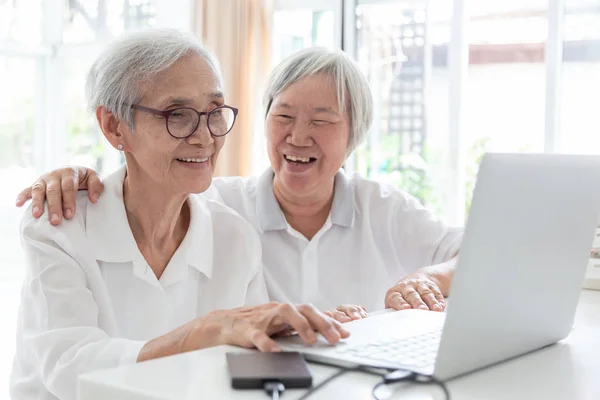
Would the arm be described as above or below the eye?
below

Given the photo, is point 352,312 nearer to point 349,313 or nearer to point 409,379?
point 349,313

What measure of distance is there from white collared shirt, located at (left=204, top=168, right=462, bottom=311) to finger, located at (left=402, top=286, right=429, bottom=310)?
596mm

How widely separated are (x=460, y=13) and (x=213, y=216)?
3.67 m

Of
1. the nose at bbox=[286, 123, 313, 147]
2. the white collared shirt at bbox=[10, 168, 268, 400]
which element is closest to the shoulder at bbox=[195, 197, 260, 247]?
the white collared shirt at bbox=[10, 168, 268, 400]

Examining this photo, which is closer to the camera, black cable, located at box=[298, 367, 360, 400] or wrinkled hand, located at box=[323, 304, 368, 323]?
black cable, located at box=[298, 367, 360, 400]

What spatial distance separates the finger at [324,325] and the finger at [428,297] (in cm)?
56

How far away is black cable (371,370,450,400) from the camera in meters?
0.92

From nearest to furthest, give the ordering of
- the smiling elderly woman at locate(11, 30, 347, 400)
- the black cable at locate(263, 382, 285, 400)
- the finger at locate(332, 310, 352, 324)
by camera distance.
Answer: the black cable at locate(263, 382, 285, 400)
the finger at locate(332, 310, 352, 324)
the smiling elderly woman at locate(11, 30, 347, 400)

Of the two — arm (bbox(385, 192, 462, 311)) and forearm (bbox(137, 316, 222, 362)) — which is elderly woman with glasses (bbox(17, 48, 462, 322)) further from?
forearm (bbox(137, 316, 222, 362))

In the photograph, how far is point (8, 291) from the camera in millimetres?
6102

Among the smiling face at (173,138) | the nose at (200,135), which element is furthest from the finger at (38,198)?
the nose at (200,135)

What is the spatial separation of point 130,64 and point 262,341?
899mm

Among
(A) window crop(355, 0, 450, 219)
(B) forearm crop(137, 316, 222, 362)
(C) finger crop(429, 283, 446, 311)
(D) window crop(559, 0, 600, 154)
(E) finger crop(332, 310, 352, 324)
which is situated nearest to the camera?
(B) forearm crop(137, 316, 222, 362)

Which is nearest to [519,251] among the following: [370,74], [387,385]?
[387,385]
